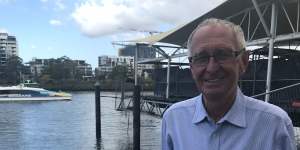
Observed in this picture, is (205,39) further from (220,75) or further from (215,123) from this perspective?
(215,123)

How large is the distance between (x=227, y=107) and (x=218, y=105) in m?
0.05

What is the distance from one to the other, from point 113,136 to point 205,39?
88.2 ft

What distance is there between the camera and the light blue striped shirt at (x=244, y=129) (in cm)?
248

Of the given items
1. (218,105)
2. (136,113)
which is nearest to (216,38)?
(218,105)

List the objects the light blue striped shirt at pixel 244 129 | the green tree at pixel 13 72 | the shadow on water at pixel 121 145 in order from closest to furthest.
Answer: the light blue striped shirt at pixel 244 129 → the shadow on water at pixel 121 145 → the green tree at pixel 13 72

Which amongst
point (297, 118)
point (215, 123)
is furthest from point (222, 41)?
point (297, 118)

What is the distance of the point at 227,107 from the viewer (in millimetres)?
2541

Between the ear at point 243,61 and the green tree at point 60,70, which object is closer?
the ear at point 243,61

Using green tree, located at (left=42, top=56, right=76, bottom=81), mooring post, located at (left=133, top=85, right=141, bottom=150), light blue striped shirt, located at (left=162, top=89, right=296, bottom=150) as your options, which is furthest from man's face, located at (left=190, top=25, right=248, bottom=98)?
green tree, located at (left=42, top=56, right=76, bottom=81)

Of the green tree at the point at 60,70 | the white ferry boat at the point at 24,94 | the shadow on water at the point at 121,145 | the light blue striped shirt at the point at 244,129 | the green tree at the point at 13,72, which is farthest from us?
the green tree at the point at 60,70

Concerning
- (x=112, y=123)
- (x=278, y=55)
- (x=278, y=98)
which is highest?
(x=278, y=55)

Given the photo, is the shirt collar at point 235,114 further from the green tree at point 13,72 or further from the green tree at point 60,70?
the green tree at point 13,72

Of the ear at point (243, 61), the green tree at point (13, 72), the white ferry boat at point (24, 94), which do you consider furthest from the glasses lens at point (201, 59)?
the green tree at point (13, 72)

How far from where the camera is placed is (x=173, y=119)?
2760 mm
